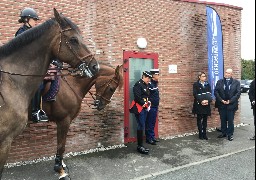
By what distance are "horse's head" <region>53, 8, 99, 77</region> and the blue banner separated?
235 inches

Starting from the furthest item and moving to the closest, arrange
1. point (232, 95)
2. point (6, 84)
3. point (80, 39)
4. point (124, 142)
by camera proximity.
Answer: point (232, 95) → point (124, 142) → point (80, 39) → point (6, 84)

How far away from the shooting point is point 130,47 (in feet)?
25.9

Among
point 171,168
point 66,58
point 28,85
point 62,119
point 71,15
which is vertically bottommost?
point 171,168

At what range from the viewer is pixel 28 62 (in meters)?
3.82

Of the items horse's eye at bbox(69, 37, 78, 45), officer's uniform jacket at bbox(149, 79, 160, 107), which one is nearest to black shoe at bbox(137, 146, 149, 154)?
officer's uniform jacket at bbox(149, 79, 160, 107)

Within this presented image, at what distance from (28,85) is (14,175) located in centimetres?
261

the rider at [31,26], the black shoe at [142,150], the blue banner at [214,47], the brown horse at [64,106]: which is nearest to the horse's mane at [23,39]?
the rider at [31,26]

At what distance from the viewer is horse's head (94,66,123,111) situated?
6250mm

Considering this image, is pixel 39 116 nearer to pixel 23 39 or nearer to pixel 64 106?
pixel 64 106

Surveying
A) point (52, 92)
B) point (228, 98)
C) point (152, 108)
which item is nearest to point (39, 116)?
point (52, 92)

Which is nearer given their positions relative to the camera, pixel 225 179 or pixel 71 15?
pixel 225 179

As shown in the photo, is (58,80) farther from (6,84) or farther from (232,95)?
(232,95)

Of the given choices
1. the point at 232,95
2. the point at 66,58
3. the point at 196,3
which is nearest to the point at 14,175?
the point at 66,58

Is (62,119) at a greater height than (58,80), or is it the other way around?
(58,80)
